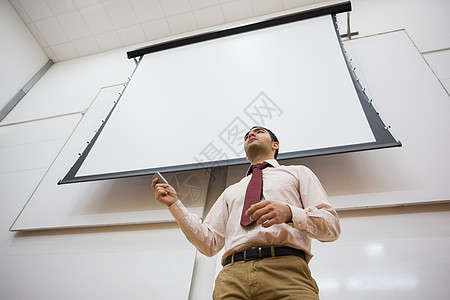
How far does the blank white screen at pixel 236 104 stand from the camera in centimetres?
164

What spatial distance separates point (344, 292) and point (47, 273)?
1720 millimetres

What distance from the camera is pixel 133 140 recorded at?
2.00m

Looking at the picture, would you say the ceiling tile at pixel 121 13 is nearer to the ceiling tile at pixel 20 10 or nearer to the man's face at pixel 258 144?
the ceiling tile at pixel 20 10

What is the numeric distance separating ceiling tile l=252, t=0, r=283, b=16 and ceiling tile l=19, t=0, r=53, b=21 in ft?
10.1

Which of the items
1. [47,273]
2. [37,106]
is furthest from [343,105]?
[37,106]

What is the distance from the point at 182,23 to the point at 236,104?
2.54 meters

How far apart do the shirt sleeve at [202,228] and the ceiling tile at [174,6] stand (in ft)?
11.5

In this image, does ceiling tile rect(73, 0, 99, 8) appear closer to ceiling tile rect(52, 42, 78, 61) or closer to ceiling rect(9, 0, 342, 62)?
ceiling rect(9, 0, 342, 62)

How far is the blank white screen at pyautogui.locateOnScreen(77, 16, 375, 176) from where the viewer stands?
164 cm

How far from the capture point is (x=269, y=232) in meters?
0.85

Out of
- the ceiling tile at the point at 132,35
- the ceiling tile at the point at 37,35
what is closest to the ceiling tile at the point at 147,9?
the ceiling tile at the point at 132,35

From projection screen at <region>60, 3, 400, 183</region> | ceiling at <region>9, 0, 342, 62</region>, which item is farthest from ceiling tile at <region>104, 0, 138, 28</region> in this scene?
projection screen at <region>60, 3, 400, 183</region>

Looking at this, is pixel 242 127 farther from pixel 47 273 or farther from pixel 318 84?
pixel 47 273

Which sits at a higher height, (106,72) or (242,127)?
(106,72)
